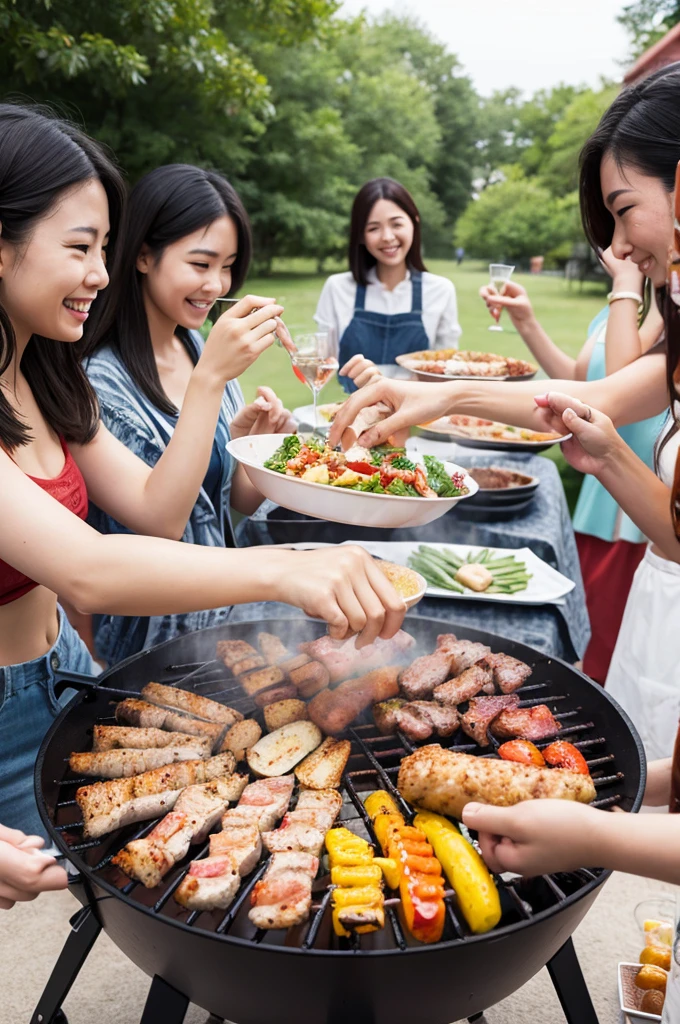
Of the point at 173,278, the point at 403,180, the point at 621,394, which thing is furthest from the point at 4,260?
the point at 403,180

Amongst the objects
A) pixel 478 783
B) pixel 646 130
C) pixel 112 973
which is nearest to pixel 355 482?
pixel 478 783

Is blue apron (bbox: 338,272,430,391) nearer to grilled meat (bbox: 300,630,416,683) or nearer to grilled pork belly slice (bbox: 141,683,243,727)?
grilled meat (bbox: 300,630,416,683)

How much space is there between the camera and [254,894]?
55.2 inches

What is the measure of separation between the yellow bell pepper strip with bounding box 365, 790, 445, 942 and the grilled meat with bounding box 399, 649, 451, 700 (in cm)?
40

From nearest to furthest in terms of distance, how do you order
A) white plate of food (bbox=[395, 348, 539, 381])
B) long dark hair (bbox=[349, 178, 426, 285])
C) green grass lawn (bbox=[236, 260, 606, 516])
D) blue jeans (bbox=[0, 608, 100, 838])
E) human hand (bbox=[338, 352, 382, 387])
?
blue jeans (bbox=[0, 608, 100, 838]) < human hand (bbox=[338, 352, 382, 387]) < white plate of food (bbox=[395, 348, 539, 381]) < long dark hair (bbox=[349, 178, 426, 285]) < green grass lawn (bbox=[236, 260, 606, 516])

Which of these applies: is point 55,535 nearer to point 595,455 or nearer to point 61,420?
point 61,420

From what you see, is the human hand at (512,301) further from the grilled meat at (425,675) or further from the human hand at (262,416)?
the grilled meat at (425,675)

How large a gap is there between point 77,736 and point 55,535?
618 millimetres

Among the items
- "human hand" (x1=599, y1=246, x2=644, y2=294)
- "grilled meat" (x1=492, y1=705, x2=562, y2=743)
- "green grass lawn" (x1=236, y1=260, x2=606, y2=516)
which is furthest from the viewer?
"green grass lawn" (x1=236, y1=260, x2=606, y2=516)

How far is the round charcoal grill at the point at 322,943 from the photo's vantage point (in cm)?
124

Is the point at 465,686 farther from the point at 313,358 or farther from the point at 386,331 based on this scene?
the point at 386,331

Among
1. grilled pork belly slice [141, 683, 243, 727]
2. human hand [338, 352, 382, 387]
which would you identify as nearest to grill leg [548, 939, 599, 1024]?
grilled pork belly slice [141, 683, 243, 727]

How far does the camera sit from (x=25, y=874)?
132 cm

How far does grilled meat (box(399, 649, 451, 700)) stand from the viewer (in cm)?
208
